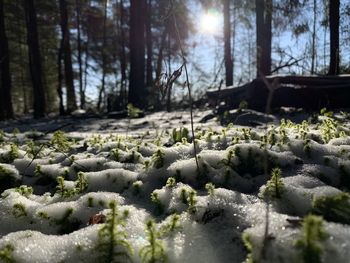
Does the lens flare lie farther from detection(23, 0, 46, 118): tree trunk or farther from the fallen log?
the fallen log

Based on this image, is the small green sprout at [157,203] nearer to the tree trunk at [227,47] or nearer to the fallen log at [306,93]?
the fallen log at [306,93]

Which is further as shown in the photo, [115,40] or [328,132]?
[115,40]

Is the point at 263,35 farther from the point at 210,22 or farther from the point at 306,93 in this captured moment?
the point at 210,22

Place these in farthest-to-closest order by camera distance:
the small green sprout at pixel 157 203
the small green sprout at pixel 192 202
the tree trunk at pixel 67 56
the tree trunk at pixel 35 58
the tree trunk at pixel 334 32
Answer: the tree trunk at pixel 67 56 → the tree trunk at pixel 35 58 → the tree trunk at pixel 334 32 → the small green sprout at pixel 157 203 → the small green sprout at pixel 192 202

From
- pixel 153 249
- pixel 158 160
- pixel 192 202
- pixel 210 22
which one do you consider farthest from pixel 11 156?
pixel 210 22

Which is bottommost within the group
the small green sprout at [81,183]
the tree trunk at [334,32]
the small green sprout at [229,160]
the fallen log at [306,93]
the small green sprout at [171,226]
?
the small green sprout at [171,226]

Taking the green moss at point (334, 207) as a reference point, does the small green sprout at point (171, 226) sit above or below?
below

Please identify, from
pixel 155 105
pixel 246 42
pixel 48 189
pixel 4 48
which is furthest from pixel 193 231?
pixel 246 42

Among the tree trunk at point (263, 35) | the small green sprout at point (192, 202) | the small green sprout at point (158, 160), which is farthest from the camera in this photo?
the tree trunk at point (263, 35)

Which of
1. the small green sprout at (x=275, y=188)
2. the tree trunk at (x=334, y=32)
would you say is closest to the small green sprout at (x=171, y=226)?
the small green sprout at (x=275, y=188)
